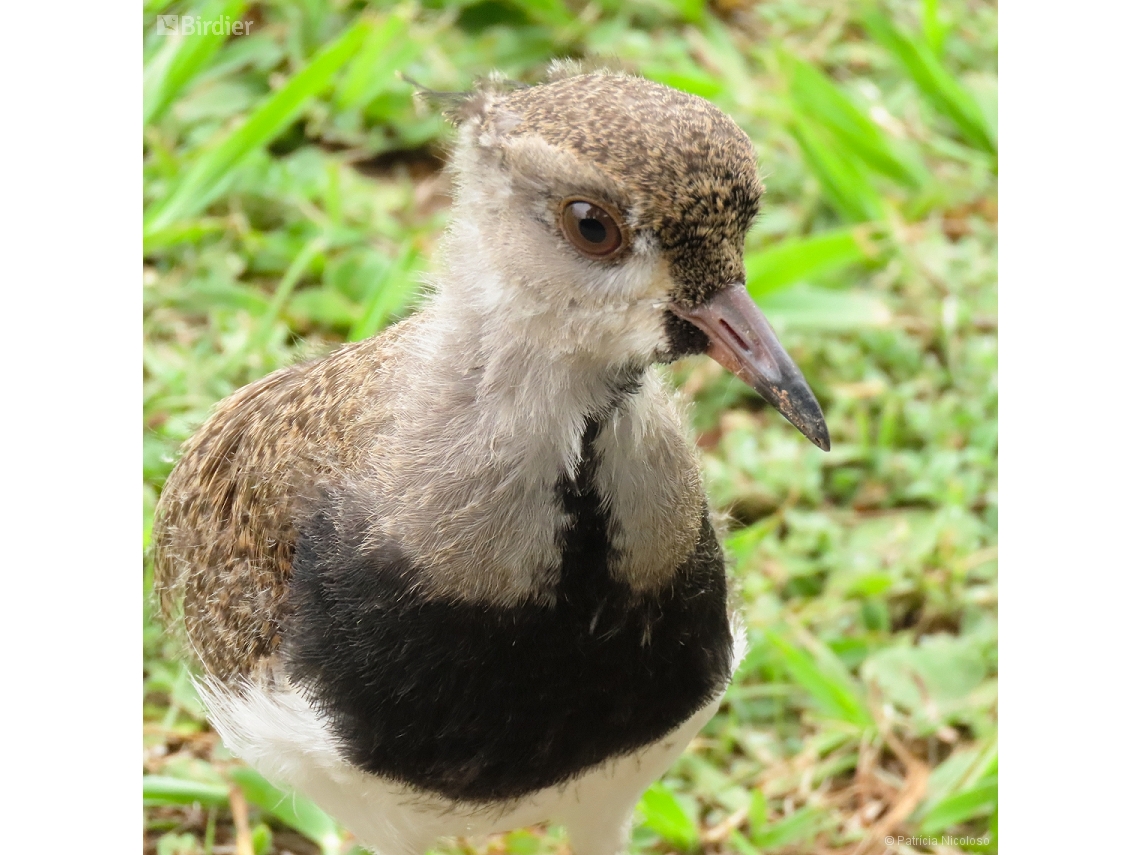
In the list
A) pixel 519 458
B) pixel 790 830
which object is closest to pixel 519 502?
pixel 519 458

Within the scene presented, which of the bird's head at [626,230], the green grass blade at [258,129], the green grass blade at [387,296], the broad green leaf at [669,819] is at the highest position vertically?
the bird's head at [626,230]

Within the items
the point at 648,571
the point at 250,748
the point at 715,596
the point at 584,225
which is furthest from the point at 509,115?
the point at 250,748

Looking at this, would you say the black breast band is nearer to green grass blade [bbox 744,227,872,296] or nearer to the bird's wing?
the bird's wing

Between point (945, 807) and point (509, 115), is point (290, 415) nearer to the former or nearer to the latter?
point (509, 115)

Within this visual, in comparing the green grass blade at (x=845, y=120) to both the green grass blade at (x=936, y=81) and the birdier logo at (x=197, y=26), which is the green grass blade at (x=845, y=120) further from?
the birdier logo at (x=197, y=26)

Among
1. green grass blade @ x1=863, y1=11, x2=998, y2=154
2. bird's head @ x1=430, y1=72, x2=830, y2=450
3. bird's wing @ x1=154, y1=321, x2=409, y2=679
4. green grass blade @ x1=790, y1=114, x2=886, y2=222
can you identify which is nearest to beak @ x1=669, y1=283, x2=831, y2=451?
bird's head @ x1=430, y1=72, x2=830, y2=450

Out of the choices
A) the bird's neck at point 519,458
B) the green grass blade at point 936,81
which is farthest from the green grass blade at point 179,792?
the green grass blade at point 936,81
